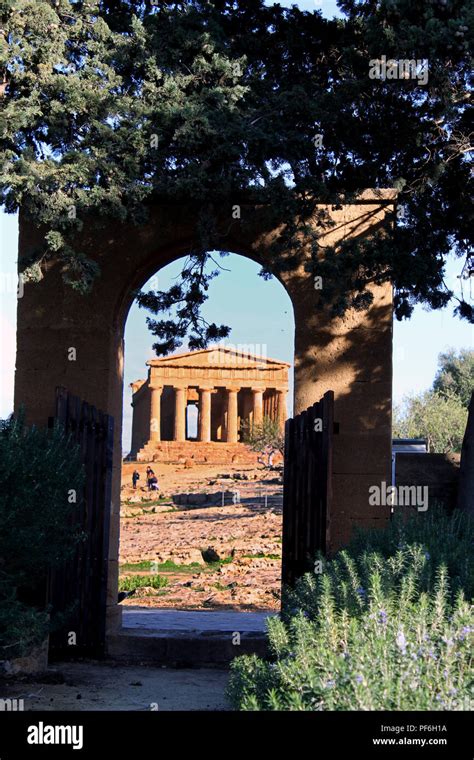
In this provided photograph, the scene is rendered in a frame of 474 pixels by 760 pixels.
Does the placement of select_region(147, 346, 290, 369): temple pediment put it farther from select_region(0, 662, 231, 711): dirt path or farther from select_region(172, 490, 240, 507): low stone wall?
select_region(0, 662, 231, 711): dirt path

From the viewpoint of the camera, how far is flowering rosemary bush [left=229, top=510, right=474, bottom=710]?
4480 mm

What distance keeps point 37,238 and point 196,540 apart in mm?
19226

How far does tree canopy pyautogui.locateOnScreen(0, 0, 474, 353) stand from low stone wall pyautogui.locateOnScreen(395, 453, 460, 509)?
192 cm

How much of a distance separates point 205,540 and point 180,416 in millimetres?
37176

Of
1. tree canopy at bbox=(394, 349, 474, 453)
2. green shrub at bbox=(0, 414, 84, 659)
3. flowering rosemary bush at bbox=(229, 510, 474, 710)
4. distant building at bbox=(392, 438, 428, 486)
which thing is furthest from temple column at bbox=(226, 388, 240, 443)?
flowering rosemary bush at bbox=(229, 510, 474, 710)

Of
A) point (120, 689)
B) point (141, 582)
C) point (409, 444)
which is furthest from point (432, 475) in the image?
point (141, 582)

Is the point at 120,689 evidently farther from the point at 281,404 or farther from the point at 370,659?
the point at 281,404

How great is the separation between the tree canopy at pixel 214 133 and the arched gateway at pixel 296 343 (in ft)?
0.90

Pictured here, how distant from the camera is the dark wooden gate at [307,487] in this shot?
30.9 feet

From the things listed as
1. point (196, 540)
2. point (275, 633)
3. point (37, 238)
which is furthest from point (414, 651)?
point (196, 540)

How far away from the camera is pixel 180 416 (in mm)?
65688

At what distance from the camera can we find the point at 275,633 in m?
5.55

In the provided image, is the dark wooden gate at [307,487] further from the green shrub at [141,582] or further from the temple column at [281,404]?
the temple column at [281,404]
